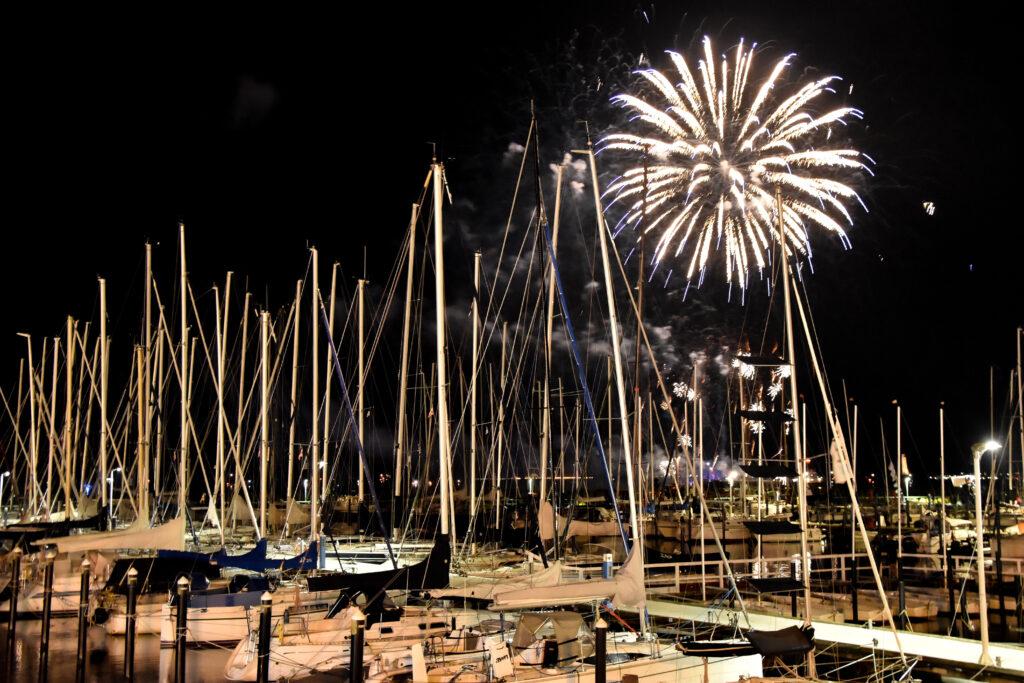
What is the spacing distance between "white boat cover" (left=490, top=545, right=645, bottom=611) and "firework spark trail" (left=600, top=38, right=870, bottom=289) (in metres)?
22.4

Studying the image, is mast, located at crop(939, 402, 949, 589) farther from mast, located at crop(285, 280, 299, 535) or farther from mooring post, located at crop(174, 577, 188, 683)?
mast, located at crop(285, 280, 299, 535)

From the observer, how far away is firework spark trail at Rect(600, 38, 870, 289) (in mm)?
37719

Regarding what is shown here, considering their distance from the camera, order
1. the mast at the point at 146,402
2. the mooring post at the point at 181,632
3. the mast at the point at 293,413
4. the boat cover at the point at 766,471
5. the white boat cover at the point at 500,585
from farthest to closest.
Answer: the mast at the point at 293,413 < the mast at the point at 146,402 < the boat cover at the point at 766,471 < the white boat cover at the point at 500,585 < the mooring post at the point at 181,632

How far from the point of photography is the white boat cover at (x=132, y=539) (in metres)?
26.5

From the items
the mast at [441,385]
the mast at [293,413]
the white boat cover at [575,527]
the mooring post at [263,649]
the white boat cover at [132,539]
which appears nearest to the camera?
the mooring post at [263,649]

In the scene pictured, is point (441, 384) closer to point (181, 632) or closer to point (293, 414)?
point (181, 632)

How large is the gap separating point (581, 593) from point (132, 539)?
15687mm

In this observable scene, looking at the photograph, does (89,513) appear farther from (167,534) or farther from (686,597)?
(686,597)

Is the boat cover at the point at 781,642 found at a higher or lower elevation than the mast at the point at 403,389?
lower

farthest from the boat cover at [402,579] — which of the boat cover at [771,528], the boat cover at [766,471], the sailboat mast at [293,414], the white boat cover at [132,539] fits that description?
the sailboat mast at [293,414]

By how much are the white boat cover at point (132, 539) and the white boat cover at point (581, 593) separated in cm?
1389

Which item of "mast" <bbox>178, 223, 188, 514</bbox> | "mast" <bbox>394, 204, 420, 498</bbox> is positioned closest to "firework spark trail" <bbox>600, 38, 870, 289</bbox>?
"mast" <bbox>394, 204, 420, 498</bbox>

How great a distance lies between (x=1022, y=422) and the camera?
4091cm

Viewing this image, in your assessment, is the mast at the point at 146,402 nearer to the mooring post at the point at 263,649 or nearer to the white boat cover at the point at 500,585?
the white boat cover at the point at 500,585
